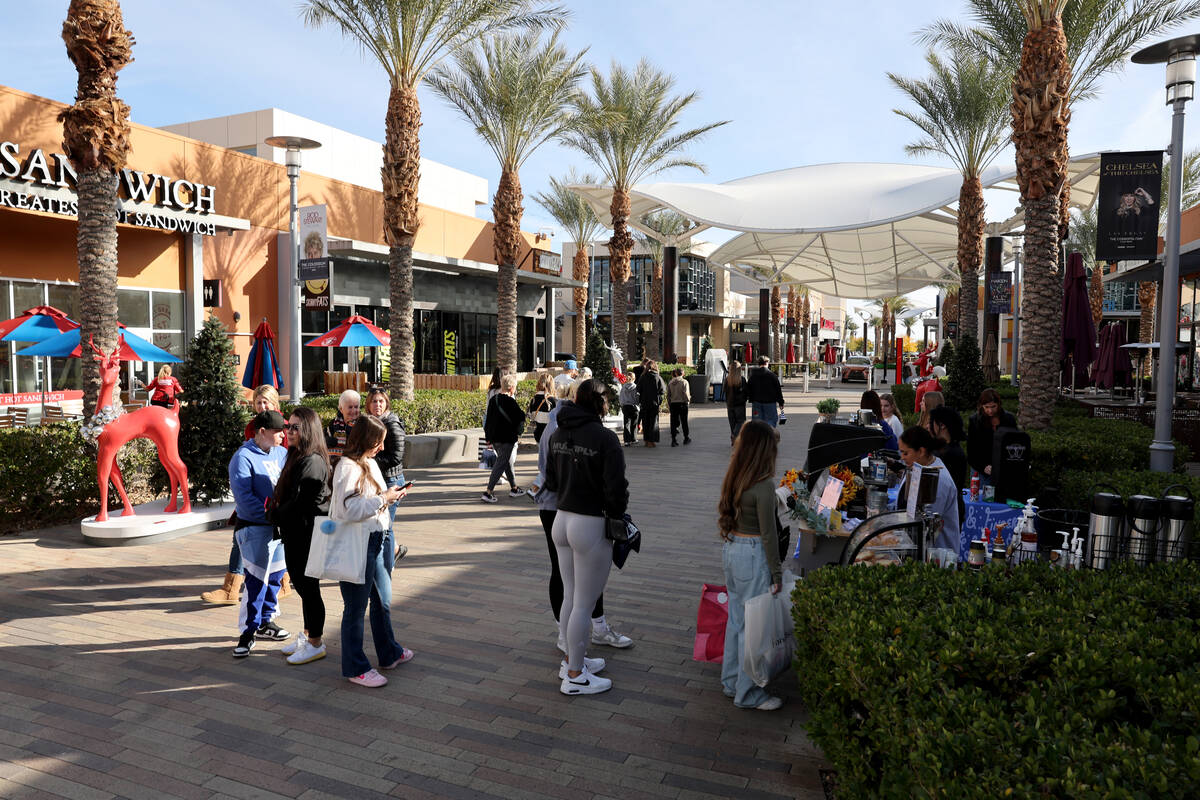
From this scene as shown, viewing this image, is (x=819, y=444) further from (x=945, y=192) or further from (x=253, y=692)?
(x=945, y=192)

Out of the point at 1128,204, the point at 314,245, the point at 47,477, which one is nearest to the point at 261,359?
the point at 314,245

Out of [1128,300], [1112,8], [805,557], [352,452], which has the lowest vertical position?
[805,557]

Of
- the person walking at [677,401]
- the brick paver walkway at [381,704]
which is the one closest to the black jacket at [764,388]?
the person walking at [677,401]

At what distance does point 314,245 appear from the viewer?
55.6 ft

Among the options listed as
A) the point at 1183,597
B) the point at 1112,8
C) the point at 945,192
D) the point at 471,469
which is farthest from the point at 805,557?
the point at 945,192

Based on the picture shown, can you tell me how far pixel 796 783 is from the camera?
3885 mm

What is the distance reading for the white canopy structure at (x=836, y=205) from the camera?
1163 inches

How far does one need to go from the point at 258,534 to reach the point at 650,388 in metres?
11.0

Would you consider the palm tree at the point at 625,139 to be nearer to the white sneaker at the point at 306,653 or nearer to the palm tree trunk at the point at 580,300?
the palm tree trunk at the point at 580,300

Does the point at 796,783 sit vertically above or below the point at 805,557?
below

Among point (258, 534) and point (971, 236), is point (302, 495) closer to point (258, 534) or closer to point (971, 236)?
point (258, 534)

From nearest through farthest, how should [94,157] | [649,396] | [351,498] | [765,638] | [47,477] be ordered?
[765,638] < [351,498] < [47,477] < [94,157] < [649,396]

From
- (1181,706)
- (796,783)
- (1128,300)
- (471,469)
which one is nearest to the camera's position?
(1181,706)

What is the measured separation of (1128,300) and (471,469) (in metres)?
50.5
